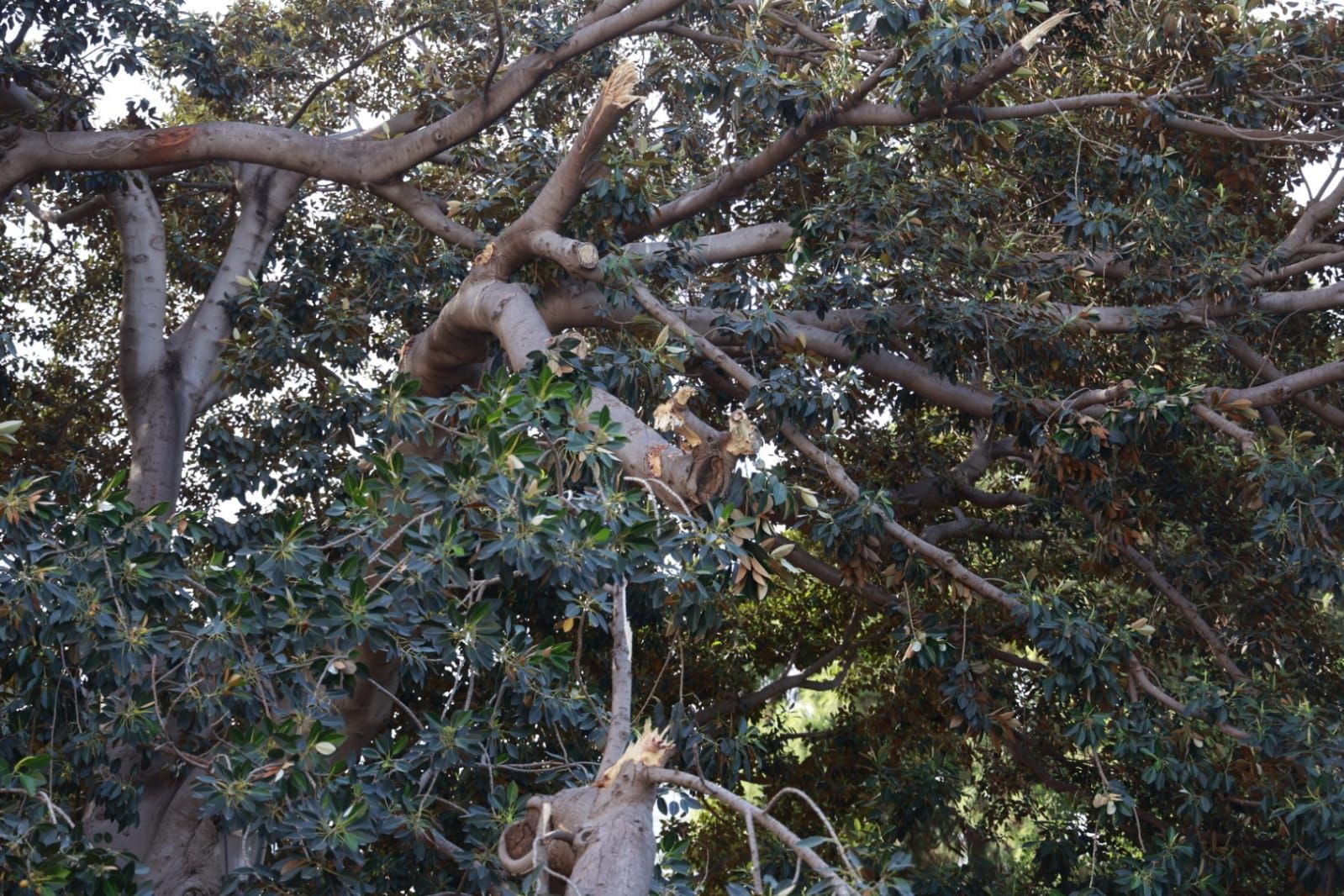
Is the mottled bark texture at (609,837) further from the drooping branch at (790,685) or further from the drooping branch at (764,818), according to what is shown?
the drooping branch at (790,685)

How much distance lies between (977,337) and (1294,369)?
246 centimetres

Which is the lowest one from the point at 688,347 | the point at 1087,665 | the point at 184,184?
the point at 1087,665

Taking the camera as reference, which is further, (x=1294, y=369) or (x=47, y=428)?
(x=47, y=428)

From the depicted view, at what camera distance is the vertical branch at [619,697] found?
326 centimetres

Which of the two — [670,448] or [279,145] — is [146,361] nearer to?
[279,145]

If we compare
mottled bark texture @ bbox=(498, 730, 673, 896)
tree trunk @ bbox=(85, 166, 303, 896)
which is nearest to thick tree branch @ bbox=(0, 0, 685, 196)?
tree trunk @ bbox=(85, 166, 303, 896)

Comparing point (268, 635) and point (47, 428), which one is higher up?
point (47, 428)

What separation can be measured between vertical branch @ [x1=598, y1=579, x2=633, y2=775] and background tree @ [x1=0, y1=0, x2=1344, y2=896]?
0.7 inches

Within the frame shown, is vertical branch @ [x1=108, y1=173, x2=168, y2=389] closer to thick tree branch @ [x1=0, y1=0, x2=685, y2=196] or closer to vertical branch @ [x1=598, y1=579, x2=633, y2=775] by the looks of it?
thick tree branch @ [x1=0, y1=0, x2=685, y2=196]

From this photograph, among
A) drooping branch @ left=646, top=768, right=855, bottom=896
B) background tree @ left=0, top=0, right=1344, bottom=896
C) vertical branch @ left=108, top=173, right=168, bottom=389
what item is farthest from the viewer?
vertical branch @ left=108, top=173, right=168, bottom=389

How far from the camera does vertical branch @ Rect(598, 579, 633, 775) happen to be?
3.26 m

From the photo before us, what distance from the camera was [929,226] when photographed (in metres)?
6.44

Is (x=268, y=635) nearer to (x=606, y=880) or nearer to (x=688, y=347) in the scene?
(x=606, y=880)

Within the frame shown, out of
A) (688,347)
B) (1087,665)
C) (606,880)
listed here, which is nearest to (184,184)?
(688,347)
